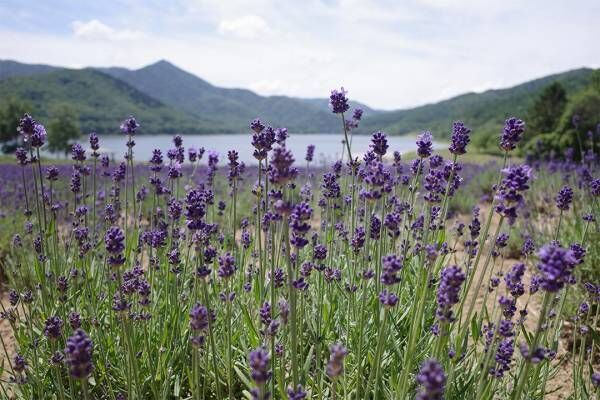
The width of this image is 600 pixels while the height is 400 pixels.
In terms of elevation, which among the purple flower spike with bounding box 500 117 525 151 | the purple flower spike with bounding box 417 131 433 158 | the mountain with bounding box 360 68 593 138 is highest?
the mountain with bounding box 360 68 593 138

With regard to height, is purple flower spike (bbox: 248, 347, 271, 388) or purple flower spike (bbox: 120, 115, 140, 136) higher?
purple flower spike (bbox: 120, 115, 140, 136)

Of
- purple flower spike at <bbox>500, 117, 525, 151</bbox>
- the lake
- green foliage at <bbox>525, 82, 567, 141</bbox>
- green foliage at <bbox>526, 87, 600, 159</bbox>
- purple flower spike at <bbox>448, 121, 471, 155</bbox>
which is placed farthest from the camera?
green foliage at <bbox>525, 82, 567, 141</bbox>

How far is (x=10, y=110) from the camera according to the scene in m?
63.2

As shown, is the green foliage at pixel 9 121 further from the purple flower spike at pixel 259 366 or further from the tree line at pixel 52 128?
the purple flower spike at pixel 259 366

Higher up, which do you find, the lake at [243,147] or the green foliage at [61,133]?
the green foliage at [61,133]

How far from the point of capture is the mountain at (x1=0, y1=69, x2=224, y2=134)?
5812 inches

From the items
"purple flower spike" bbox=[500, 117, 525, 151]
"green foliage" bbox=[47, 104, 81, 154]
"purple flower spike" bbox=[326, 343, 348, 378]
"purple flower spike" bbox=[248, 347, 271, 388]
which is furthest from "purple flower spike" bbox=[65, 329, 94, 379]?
"green foliage" bbox=[47, 104, 81, 154]

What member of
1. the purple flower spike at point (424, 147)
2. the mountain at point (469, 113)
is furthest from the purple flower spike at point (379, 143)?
the mountain at point (469, 113)

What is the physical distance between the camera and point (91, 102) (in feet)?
572

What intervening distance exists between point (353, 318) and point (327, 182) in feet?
3.78

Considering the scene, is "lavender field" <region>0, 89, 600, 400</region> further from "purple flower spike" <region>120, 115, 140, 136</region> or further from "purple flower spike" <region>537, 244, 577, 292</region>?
"purple flower spike" <region>120, 115, 140, 136</region>

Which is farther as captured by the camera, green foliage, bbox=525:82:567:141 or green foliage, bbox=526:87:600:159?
green foliage, bbox=525:82:567:141

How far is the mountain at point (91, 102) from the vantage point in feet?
484

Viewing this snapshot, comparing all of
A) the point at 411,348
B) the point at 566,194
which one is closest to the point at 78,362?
the point at 411,348
